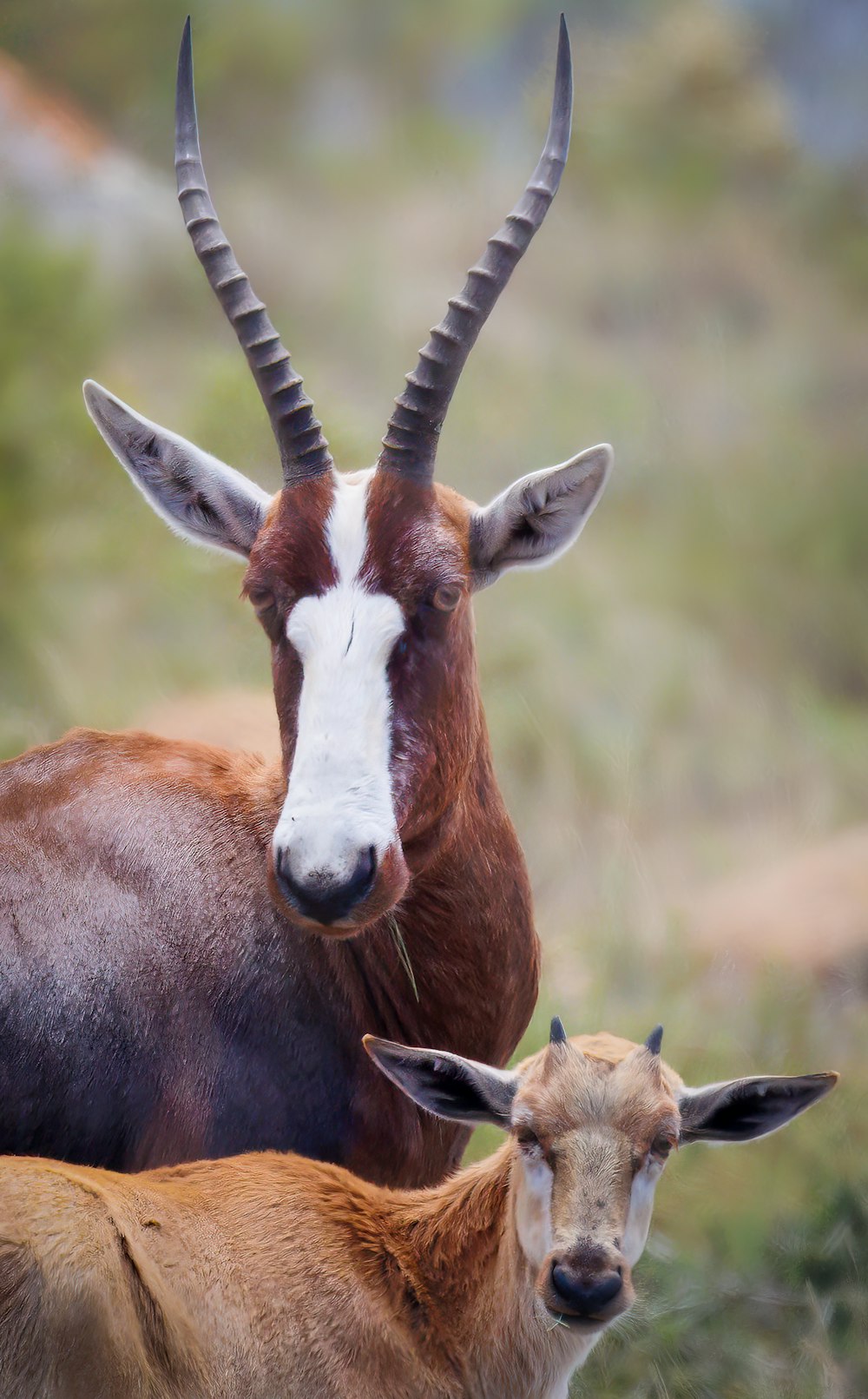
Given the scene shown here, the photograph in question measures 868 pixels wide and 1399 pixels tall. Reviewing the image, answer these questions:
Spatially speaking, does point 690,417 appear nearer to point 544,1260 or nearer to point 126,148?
point 126,148

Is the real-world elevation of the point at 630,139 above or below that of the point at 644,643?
above

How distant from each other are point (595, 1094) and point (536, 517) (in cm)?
196

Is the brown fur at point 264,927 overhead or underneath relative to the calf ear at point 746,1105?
overhead

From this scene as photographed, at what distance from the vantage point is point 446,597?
466cm

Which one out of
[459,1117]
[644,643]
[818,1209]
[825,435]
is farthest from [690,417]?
[459,1117]

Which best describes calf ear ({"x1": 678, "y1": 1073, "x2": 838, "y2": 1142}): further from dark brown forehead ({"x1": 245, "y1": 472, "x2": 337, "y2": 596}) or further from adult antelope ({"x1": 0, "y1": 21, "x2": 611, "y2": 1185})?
dark brown forehead ({"x1": 245, "y1": 472, "x2": 337, "y2": 596})

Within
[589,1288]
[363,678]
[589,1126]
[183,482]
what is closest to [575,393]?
[183,482]

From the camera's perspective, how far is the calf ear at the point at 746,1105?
3.99 meters

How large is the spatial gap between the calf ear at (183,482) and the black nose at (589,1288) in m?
2.57

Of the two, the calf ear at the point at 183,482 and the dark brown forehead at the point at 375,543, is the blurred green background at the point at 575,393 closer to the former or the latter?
the calf ear at the point at 183,482

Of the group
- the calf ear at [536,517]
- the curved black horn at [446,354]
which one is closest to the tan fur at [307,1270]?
the calf ear at [536,517]

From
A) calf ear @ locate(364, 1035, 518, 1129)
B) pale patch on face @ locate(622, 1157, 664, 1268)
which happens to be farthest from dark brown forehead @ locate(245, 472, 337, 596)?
pale patch on face @ locate(622, 1157, 664, 1268)

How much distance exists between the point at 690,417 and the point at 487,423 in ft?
6.06

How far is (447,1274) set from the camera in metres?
4.19
